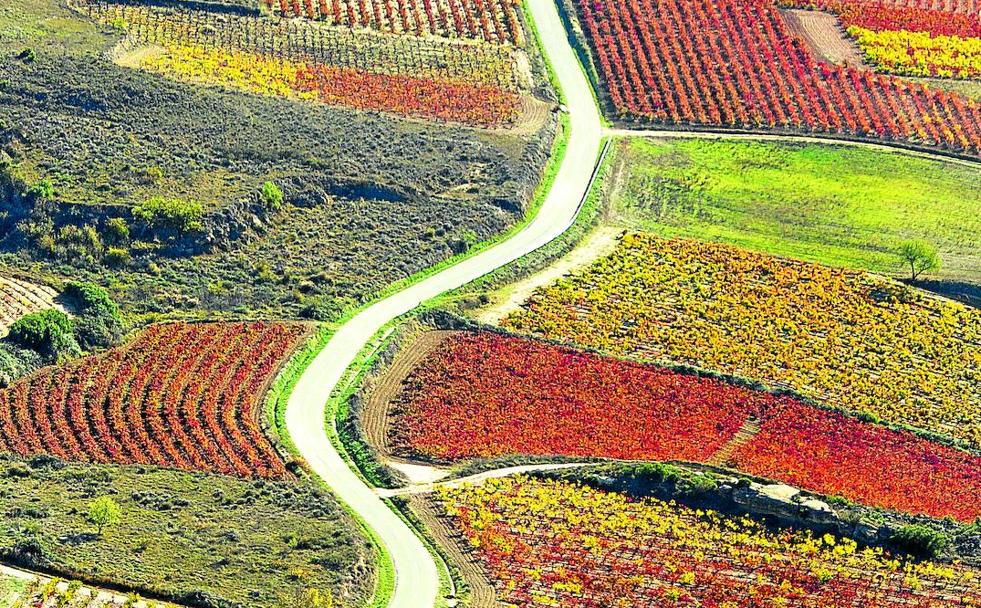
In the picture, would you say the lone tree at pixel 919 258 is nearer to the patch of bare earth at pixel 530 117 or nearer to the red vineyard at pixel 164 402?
the patch of bare earth at pixel 530 117

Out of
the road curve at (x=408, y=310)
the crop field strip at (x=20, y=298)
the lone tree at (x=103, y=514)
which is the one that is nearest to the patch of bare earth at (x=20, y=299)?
the crop field strip at (x=20, y=298)

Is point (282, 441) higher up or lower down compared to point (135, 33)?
lower down

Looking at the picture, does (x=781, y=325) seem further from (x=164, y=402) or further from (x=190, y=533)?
(x=190, y=533)

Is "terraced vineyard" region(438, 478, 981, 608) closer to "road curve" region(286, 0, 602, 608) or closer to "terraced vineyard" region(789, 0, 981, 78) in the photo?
"road curve" region(286, 0, 602, 608)

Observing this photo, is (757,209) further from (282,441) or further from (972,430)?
(282,441)

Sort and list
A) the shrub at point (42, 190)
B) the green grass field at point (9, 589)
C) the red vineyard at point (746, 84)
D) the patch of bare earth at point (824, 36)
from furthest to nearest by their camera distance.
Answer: the patch of bare earth at point (824, 36) → the red vineyard at point (746, 84) → the shrub at point (42, 190) → the green grass field at point (9, 589)

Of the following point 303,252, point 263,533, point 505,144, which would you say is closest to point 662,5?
point 505,144

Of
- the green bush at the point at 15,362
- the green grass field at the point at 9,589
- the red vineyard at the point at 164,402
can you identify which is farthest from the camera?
the green bush at the point at 15,362

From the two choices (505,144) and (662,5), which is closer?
(505,144)
